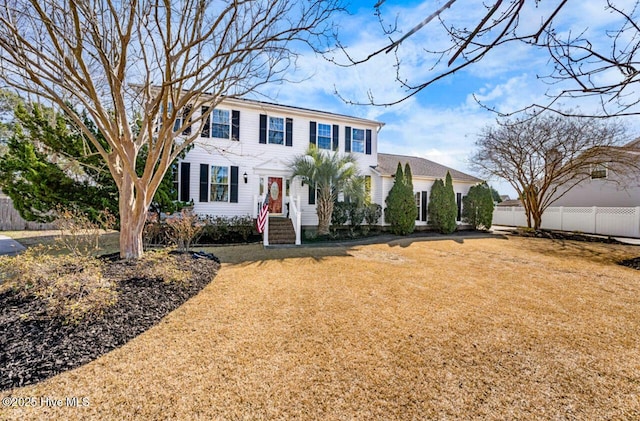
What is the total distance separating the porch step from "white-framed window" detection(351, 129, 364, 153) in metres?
5.75

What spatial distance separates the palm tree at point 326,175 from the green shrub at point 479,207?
27.0 feet

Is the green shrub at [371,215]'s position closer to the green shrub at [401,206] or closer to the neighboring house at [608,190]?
the green shrub at [401,206]

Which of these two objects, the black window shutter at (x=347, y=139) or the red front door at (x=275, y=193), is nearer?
the red front door at (x=275, y=193)

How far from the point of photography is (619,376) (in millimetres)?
2707

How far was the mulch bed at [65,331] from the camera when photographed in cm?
261

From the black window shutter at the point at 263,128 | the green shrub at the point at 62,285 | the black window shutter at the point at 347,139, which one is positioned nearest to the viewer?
the green shrub at the point at 62,285

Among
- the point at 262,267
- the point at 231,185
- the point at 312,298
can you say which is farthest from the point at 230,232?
the point at 312,298

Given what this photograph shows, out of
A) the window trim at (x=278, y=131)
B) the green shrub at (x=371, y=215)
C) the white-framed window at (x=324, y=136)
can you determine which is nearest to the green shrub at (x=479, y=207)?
the green shrub at (x=371, y=215)

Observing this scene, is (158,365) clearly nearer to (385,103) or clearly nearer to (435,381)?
(435,381)

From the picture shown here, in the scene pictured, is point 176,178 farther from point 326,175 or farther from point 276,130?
point 326,175

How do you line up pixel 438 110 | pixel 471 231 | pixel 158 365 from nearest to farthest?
1. pixel 158 365
2. pixel 438 110
3. pixel 471 231

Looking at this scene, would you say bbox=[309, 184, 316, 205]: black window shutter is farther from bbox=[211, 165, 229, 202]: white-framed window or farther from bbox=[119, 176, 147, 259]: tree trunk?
bbox=[119, 176, 147, 259]: tree trunk

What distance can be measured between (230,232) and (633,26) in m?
11.7

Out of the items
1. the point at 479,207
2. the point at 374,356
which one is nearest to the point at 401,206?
the point at 479,207
